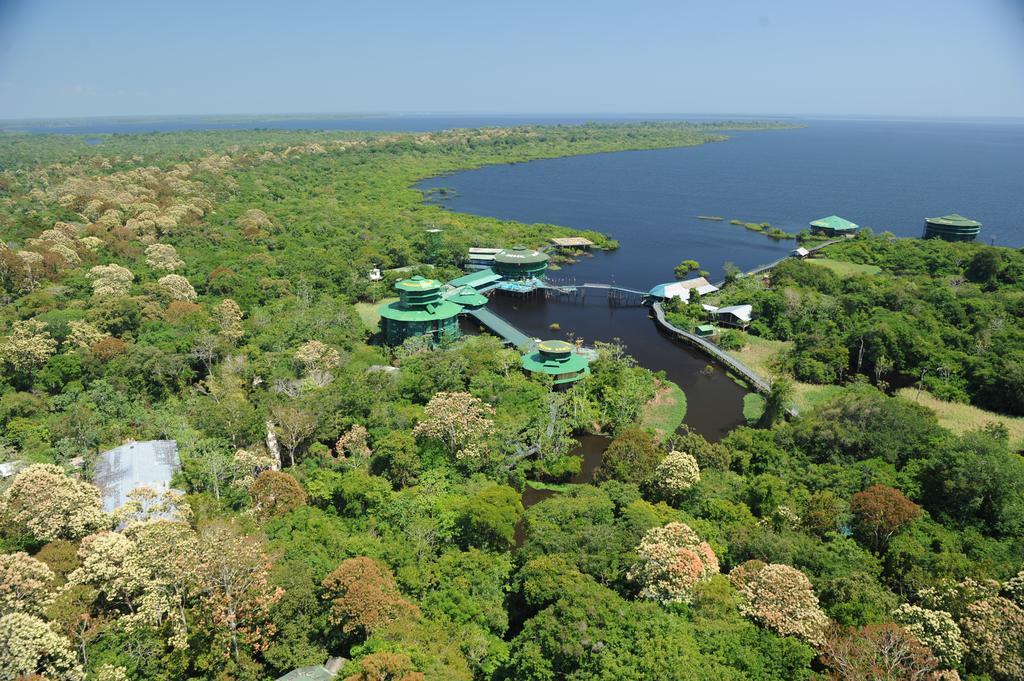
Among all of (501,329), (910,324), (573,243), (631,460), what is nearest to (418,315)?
(501,329)

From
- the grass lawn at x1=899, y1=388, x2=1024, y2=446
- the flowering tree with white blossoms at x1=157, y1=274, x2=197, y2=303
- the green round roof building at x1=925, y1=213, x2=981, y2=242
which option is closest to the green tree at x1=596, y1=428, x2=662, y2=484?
the grass lawn at x1=899, y1=388, x2=1024, y2=446

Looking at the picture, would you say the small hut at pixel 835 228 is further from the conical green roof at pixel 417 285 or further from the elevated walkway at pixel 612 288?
the conical green roof at pixel 417 285

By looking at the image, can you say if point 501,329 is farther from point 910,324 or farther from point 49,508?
point 49,508

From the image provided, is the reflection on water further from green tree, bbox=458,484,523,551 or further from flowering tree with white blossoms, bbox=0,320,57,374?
flowering tree with white blossoms, bbox=0,320,57,374

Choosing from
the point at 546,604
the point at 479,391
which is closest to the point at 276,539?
the point at 546,604

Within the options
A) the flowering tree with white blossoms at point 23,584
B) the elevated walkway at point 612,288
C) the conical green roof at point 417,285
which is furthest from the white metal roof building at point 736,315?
the flowering tree with white blossoms at point 23,584

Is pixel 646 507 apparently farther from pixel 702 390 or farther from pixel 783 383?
pixel 702 390
